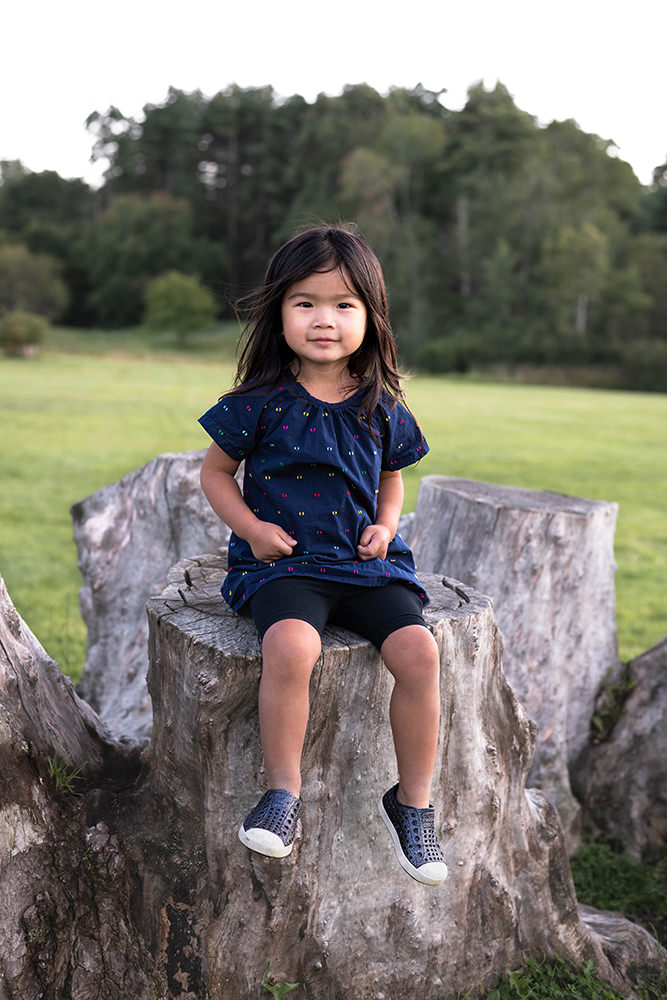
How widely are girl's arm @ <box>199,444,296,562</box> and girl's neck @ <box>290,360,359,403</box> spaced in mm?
323

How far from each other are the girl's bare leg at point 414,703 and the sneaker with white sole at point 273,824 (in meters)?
0.32

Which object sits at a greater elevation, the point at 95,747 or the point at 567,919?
the point at 95,747

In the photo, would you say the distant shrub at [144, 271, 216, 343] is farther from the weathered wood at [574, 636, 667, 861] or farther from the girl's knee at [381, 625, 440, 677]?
the girl's knee at [381, 625, 440, 677]

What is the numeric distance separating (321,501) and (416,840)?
0.93 meters

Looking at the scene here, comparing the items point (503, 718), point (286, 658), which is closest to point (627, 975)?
point (503, 718)

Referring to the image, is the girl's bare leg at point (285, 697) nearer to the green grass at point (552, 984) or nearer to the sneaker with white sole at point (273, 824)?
the sneaker with white sole at point (273, 824)

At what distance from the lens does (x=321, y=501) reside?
2.47 metres

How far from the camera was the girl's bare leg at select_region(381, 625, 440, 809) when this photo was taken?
7.23ft

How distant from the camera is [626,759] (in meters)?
3.78

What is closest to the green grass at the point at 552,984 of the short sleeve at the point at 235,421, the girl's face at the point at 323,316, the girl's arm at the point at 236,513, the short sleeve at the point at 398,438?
the girl's arm at the point at 236,513

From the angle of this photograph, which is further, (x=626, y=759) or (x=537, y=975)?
(x=626, y=759)

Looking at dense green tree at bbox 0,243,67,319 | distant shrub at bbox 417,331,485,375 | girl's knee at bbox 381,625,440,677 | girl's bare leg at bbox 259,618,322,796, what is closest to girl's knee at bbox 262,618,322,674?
girl's bare leg at bbox 259,618,322,796

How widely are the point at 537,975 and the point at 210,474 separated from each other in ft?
5.88

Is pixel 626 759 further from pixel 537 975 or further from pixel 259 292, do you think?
pixel 259 292
